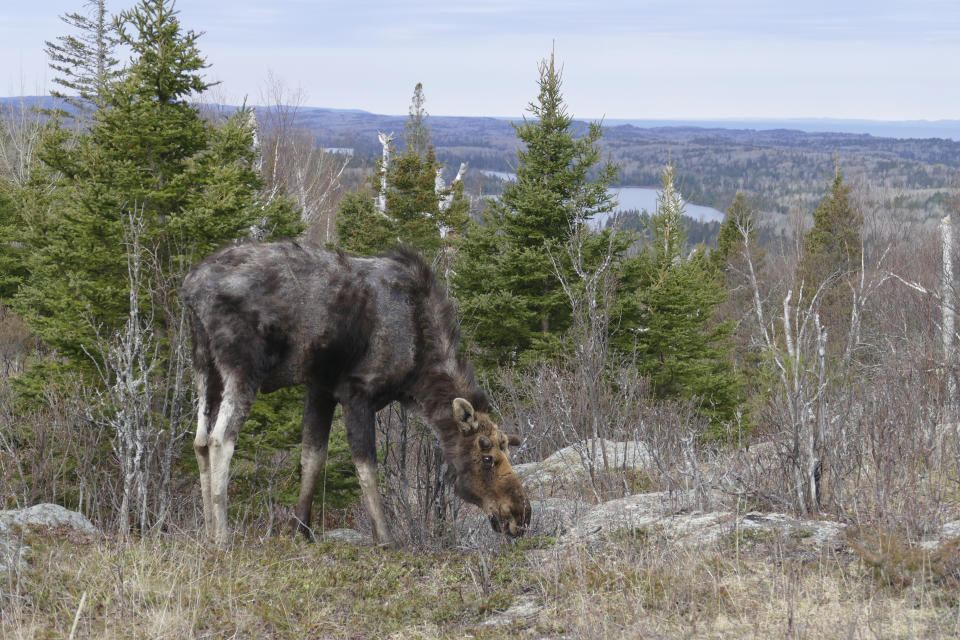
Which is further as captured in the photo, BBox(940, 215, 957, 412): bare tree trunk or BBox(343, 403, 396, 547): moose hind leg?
BBox(940, 215, 957, 412): bare tree trunk

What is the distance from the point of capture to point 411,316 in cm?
654

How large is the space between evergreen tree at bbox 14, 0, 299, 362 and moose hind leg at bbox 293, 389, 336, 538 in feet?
14.4

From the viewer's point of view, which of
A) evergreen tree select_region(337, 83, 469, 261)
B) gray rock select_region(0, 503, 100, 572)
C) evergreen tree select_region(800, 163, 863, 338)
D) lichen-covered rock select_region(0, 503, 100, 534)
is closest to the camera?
gray rock select_region(0, 503, 100, 572)

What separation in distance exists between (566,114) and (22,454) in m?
15.2

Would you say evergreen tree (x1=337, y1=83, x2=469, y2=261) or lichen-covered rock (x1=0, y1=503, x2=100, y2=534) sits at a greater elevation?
evergreen tree (x1=337, y1=83, x2=469, y2=261)

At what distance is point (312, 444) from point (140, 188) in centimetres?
557

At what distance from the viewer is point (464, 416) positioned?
638 centimetres

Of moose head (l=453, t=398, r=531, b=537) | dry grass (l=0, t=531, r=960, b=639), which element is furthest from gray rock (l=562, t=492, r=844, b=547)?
moose head (l=453, t=398, r=531, b=537)

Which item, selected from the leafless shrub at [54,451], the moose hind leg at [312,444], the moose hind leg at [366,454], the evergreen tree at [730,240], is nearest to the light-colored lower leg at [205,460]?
the moose hind leg at [312,444]

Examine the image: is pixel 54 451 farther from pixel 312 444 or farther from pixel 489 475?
pixel 489 475

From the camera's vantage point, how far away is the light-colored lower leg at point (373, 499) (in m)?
6.50

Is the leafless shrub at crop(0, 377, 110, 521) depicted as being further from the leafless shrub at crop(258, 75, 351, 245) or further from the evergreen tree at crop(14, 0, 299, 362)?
the leafless shrub at crop(258, 75, 351, 245)

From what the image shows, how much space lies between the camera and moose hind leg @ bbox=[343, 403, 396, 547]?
641 centimetres

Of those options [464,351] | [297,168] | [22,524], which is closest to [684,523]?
[22,524]
